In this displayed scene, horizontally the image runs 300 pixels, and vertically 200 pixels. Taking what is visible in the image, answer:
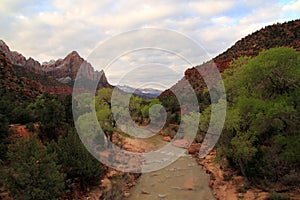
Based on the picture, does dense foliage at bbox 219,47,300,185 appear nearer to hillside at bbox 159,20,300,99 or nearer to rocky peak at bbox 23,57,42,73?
hillside at bbox 159,20,300,99

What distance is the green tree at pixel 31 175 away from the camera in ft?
36.8

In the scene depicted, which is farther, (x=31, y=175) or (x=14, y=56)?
(x=14, y=56)

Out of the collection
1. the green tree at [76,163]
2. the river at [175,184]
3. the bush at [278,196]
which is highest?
the green tree at [76,163]

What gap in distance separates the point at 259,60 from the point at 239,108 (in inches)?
139

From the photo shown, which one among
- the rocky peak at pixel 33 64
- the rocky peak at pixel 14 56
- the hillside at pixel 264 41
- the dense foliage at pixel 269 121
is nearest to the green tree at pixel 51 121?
the dense foliage at pixel 269 121

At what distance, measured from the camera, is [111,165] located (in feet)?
72.5

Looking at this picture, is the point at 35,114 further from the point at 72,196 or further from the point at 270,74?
the point at 270,74

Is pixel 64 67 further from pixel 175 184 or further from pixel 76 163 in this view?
pixel 76 163

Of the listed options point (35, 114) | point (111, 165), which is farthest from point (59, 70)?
point (111, 165)

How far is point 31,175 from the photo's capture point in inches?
451

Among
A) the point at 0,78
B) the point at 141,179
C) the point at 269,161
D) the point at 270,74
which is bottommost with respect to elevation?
the point at 141,179

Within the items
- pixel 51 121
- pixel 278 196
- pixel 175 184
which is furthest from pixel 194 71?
pixel 278 196

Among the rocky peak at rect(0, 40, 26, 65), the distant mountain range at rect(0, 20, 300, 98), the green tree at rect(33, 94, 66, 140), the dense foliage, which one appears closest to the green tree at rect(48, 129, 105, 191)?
the green tree at rect(33, 94, 66, 140)

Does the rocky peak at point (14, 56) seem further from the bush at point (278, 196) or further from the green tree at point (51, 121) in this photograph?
the bush at point (278, 196)
